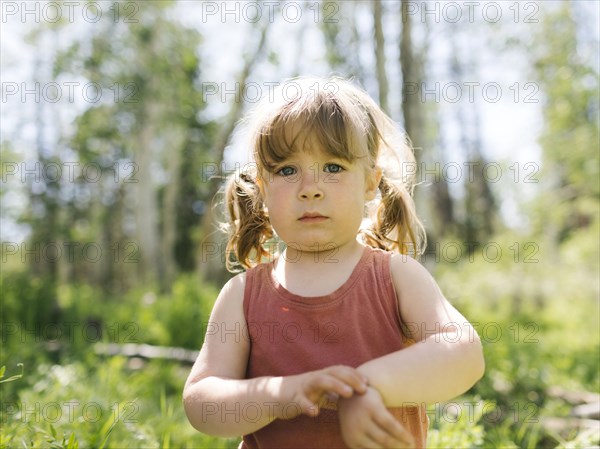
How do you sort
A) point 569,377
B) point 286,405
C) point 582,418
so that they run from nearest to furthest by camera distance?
point 286,405 → point 582,418 → point 569,377

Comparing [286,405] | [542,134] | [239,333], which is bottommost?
[286,405]

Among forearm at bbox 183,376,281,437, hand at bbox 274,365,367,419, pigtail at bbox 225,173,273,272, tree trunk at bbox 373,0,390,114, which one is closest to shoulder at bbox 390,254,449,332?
hand at bbox 274,365,367,419

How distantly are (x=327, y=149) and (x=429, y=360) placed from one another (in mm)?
651

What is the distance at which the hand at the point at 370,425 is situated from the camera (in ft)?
4.15

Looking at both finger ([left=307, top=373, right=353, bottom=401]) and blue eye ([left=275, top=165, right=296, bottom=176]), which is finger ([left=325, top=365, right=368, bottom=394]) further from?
blue eye ([left=275, top=165, right=296, bottom=176])

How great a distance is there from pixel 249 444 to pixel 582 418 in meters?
2.77

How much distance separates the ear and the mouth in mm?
276

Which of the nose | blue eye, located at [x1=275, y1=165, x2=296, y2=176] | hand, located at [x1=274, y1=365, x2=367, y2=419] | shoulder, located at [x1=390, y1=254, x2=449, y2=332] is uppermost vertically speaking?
blue eye, located at [x1=275, y1=165, x2=296, y2=176]

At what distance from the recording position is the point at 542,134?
10.3 metres

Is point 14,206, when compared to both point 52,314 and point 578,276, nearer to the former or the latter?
point 52,314

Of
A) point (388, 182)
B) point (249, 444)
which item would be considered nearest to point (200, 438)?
point (249, 444)

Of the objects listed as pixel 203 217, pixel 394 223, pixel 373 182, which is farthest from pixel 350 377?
pixel 203 217

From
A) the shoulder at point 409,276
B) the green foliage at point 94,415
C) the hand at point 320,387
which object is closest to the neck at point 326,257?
the shoulder at point 409,276

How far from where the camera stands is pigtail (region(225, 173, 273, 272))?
2160 mm
